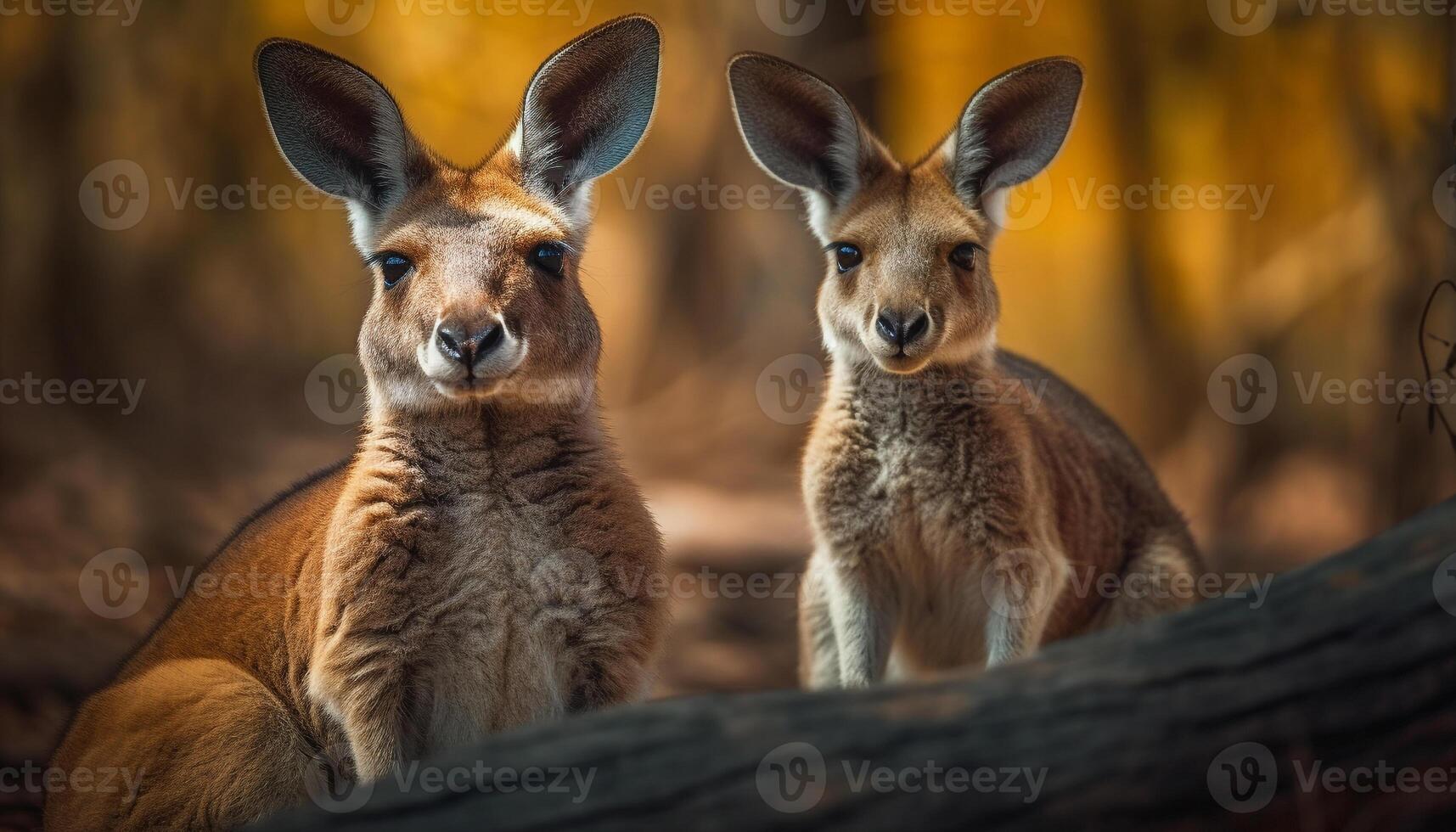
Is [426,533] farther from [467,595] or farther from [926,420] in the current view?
[926,420]

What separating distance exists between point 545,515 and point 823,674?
150 cm

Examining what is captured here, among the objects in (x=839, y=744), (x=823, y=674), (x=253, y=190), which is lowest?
(x=823, y=674)

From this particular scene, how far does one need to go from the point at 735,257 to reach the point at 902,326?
10.9 ft

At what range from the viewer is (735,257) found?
6.81m

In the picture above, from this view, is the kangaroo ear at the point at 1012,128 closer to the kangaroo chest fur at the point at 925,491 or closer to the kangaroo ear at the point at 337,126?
the kangaroo chest fur at the point at 925,491

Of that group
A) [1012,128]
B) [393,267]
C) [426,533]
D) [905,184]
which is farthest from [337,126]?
[1012,128]

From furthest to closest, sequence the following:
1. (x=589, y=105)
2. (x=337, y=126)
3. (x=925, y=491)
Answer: (x=925, y=491) → (x=589, y=105) → (x=337, y=126)

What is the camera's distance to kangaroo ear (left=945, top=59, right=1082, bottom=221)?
3895 mm

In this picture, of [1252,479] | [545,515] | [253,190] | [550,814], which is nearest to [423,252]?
[545,515]

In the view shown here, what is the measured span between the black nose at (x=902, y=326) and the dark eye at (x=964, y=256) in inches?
12.5

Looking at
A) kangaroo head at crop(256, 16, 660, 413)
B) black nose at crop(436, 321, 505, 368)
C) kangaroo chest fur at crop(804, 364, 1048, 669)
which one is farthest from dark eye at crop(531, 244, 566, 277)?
kangaroo chest fur at crop(804, 364, 1048, 669)

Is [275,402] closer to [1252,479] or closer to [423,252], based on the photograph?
[423,252]

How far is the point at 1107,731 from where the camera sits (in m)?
2.29

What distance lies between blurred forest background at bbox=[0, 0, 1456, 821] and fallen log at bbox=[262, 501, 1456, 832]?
3.55 m
